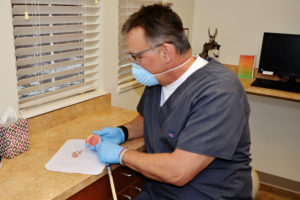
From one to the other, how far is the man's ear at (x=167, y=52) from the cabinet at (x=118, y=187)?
1.78 feet

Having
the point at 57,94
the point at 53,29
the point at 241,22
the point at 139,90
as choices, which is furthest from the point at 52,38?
the point at 241,22

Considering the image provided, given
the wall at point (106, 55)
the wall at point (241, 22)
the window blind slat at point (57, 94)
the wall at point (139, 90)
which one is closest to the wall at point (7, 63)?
the wall at point (106, 55)

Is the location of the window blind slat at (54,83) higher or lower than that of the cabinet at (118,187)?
higher

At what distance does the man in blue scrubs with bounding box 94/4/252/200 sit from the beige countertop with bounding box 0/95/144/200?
0.17 meters

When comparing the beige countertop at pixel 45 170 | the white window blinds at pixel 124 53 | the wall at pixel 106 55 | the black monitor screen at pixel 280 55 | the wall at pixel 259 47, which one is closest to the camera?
the beige countertop at pixel 45 170

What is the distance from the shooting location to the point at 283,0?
251 centimetres

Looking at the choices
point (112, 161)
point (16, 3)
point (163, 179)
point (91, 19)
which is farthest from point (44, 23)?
point (163, 179)

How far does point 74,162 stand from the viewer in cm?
127

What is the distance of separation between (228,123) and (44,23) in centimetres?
103

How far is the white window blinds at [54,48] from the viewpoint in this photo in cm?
146

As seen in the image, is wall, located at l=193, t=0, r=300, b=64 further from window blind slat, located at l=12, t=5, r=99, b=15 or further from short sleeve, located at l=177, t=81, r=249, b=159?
short sleeve, located at l=177, t=81, r=249, b=159

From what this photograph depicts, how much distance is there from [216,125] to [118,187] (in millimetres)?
598

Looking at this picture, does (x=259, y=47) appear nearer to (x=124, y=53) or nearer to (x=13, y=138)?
(x=124, y=53)

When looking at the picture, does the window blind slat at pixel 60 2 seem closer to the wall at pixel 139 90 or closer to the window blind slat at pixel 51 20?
the window blind slat at pixel 51 20
